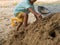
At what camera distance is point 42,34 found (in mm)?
4316

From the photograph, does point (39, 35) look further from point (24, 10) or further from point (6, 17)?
point (6, 17)

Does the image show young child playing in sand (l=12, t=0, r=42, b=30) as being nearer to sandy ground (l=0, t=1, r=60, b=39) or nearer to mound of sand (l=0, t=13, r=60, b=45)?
mound of sand (l=0, t=13, r=60, b=45)

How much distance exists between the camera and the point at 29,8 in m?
5.41

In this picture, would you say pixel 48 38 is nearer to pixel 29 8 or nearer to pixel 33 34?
pixel 33 34

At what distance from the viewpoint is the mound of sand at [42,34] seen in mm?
4082

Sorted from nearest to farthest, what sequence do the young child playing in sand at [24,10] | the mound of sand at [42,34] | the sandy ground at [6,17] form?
the mound of sand at [42,34]
the young child playing in sand at [24,10]
the sandy ground at [6,17]

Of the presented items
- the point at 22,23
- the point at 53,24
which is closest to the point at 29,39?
the point at 53,24

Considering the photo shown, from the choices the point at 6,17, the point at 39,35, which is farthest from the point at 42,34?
the point at 6,17

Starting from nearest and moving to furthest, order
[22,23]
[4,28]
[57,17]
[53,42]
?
[53,42] < [57,17] < [22,23] < [4,28]

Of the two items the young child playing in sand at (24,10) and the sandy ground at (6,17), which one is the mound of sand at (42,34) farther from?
the sandy ground at (6,17)

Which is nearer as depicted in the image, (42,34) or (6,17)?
(42,34)

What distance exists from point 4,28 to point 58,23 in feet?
9.30

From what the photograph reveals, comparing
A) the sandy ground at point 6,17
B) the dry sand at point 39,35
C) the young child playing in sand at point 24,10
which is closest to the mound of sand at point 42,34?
the dry sand at point 39,35

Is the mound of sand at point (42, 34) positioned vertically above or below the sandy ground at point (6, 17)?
above
